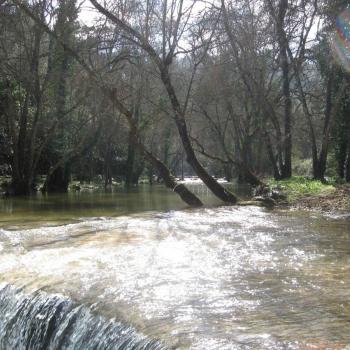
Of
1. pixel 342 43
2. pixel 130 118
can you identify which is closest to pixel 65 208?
pixel 130 118

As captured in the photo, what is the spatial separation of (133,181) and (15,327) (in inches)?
1521

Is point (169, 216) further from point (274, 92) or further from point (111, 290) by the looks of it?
point (274, 92)

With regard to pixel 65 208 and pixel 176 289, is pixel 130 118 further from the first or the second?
pixel 176 289

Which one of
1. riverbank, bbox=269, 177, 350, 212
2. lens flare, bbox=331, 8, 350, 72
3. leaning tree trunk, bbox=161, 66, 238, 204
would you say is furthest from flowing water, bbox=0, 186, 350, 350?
lens flare, bbox=331, 8, 350, 72

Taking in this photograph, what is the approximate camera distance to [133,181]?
44.1m

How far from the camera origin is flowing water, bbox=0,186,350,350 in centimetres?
409

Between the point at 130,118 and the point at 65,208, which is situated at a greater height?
the point at 130,118

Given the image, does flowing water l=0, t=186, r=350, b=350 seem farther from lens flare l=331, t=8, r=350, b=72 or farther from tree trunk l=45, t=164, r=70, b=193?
tree trunk l=45, t=164, r=70, b=193

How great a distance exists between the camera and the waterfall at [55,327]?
4301 mm

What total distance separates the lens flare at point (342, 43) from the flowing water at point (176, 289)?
10226 mm

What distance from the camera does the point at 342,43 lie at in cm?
1980

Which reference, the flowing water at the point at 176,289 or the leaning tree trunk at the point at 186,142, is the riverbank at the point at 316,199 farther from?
the flowing water at the point at 176,289

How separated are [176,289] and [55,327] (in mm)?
1216

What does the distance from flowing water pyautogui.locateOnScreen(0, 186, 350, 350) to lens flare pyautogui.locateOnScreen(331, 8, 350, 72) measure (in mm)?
10226
